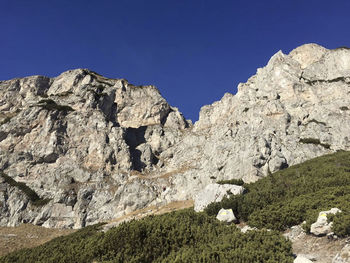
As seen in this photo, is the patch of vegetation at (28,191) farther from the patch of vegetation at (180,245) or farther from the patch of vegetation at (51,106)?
the patch of vegetation at (180,245)

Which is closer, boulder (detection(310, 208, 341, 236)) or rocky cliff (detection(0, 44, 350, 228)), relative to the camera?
boulder (detection(310, 208, 341, 236))

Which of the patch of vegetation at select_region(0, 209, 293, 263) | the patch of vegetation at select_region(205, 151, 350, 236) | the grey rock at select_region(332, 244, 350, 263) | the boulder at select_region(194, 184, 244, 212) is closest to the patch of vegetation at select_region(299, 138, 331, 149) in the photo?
the patch of vegetation at select_region(205, 151, 350, 236)

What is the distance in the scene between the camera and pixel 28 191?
64.3 metres

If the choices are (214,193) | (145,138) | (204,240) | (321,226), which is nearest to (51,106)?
(145,138)

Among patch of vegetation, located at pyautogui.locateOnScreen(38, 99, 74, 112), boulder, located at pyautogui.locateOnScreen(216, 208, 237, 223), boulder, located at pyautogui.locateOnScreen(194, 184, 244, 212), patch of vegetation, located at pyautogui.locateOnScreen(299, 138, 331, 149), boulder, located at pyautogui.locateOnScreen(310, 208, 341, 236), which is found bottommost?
boulder, located at pyautogui.locateOnScreen(310, 208, 341, 236)

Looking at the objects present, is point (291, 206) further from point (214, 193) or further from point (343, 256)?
point (214, 193)

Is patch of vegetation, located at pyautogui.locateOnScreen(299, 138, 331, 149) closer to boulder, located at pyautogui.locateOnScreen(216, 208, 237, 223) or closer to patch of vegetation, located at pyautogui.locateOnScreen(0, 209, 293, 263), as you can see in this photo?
boulder, located at pyautogui.locateOnScreen(216, 208, 237, 223)

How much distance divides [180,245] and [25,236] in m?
51.0

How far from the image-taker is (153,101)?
345 feet

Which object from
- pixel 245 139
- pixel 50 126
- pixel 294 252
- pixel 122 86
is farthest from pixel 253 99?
pixel 294 252

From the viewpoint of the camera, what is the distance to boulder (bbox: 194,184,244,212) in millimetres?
24359

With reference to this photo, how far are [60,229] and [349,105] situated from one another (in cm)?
8370

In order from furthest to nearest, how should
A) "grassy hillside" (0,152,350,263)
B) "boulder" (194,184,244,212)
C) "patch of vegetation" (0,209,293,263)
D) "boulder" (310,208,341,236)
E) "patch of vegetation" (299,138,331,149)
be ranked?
"patch of vegetation" (299,138,331,149) < "boulder" (194,184,244,212) < "boulder" (310,208,341,236) < "grassy hillside" (0,152,350,263) < "patch of vegetation" (0,209,293,263)

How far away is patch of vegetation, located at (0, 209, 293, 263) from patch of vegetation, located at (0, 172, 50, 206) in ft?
188
